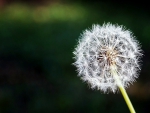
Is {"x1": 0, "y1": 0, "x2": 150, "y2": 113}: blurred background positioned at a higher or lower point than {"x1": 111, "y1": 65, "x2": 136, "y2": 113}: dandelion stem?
higher

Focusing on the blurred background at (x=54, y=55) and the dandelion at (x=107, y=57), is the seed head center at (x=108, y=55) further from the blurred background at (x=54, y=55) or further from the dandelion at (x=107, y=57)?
the blurred background at (x=54, y=55)

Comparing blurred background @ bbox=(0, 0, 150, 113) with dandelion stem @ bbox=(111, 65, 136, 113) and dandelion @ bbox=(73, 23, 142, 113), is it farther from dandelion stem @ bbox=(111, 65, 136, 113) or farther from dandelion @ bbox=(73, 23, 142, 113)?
dandelion stem @ bbox=(111, 65, 136, 113)

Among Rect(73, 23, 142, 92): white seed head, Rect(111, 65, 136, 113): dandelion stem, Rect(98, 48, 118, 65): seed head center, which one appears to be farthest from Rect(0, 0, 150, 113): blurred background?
Rect(111, 65, 136, 113): dandelion stem

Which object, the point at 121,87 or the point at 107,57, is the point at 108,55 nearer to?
the point at 107,57

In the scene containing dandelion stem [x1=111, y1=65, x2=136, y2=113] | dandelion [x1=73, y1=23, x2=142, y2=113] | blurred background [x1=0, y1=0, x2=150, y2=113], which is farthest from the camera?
blurred background [x1=0, y1=0, x2=150, y2=113]

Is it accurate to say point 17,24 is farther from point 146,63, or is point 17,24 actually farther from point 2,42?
point 146,63

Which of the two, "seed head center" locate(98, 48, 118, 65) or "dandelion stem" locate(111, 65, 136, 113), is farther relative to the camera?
"seed head center" locate(98, 48, 118, 65)

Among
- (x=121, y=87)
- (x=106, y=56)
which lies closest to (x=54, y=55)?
(x=106, y=56)
